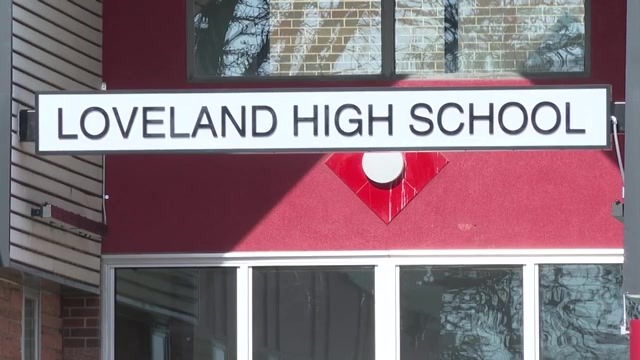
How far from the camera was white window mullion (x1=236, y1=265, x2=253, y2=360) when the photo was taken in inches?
394

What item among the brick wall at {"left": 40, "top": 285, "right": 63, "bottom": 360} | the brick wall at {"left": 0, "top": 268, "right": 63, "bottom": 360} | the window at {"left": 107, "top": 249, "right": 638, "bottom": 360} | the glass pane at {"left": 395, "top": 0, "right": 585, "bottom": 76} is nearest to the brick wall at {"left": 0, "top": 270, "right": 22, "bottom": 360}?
the brick wall at {"left": 0, "top": 268, "right": 63, "bottom": 360}

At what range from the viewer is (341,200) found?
10.1m

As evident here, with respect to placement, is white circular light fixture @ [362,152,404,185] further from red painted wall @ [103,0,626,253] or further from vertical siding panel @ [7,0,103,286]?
vertical siding panel @ [7,0,103,286]

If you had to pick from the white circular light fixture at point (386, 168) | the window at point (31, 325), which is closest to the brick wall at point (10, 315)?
the window at point (31, 325)

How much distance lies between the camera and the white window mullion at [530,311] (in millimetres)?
9836

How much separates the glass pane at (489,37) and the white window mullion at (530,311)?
144cm

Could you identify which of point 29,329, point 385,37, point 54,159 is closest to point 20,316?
point 29,329

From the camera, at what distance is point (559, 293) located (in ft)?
32.5

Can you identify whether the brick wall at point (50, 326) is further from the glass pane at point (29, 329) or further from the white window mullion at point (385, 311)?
the white window mullion at point (385, 311)

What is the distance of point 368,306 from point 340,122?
11.8 ft

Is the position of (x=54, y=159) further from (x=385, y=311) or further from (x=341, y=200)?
(x=385, y=311)

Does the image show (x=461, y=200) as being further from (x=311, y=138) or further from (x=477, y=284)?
(x=311, y=138)

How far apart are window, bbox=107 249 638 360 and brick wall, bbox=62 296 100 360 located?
0.08 meters

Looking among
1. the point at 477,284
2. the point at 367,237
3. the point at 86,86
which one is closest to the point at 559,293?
the point at 477,284
